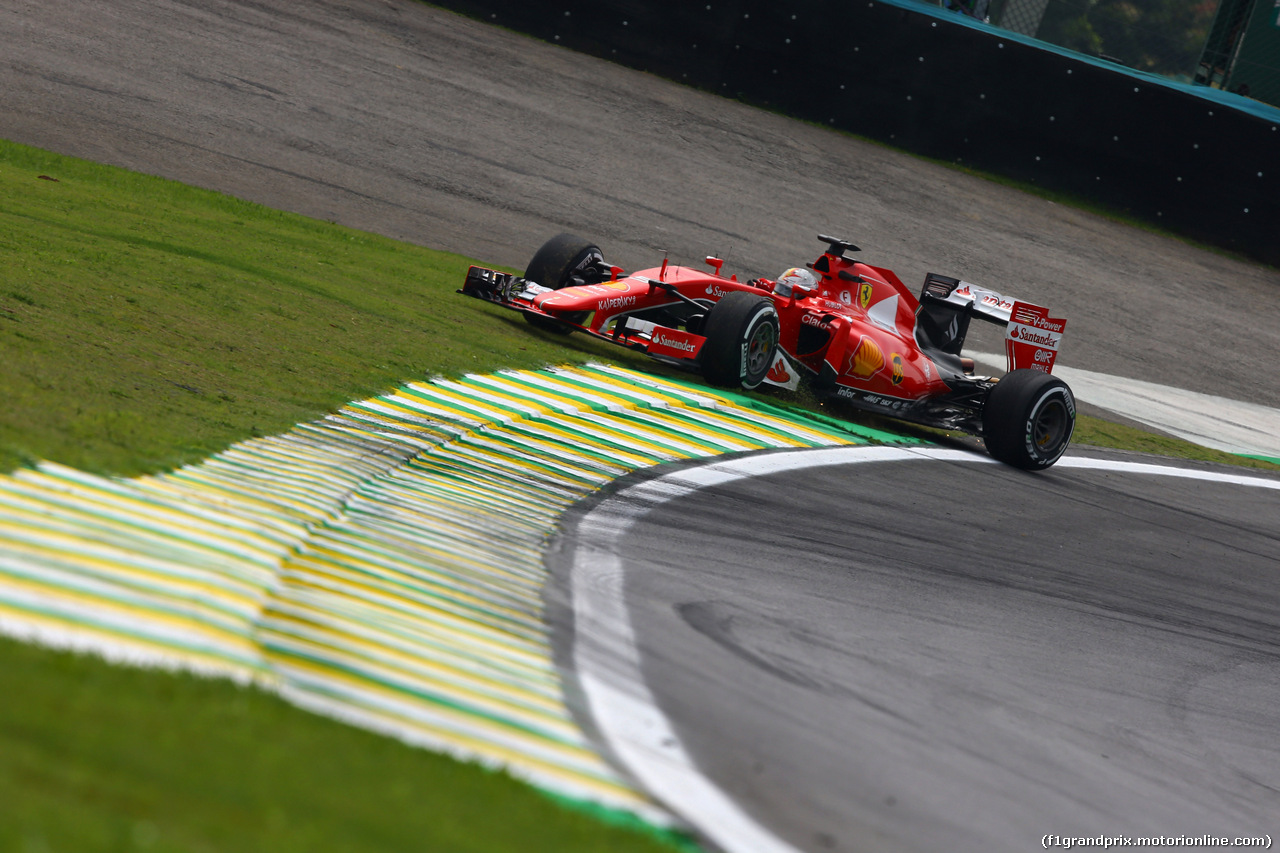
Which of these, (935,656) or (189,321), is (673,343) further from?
(935,656)

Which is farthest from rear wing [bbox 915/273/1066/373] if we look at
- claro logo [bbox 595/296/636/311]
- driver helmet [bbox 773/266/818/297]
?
claro logo [bbox 595/296/636/311]

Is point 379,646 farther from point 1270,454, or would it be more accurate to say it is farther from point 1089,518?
point 1270,454

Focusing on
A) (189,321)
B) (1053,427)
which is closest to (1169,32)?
(1053,427)

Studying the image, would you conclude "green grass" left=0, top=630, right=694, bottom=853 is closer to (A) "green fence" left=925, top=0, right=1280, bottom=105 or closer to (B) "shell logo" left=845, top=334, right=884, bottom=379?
(B) "shell logo" left=845, top=334, right=884, bottom=379

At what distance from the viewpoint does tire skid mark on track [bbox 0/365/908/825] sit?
10.7ft

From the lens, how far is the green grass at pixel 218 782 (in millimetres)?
2244

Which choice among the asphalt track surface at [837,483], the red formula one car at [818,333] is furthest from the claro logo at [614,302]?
the asphalt track surface at [837,483]

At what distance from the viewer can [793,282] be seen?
1036cm

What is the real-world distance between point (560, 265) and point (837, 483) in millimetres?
3405

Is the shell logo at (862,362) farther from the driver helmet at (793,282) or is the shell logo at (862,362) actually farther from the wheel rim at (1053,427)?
the wheel rim at (1053,427)

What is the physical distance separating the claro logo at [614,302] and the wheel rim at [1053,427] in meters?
3.49

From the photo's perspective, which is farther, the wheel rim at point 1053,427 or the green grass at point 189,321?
the wheel rim at point 1053,427

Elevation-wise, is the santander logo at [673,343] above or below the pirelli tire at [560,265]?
below

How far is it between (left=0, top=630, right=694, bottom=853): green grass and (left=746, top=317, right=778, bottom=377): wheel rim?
6.91 meters
